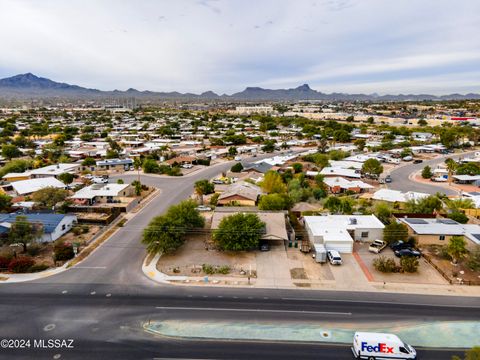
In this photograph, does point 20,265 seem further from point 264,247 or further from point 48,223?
point 264,247

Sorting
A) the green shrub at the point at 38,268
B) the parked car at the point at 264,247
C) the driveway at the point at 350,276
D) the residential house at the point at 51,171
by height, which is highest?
the residential house at the point at 51,171

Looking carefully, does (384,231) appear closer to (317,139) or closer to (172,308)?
(172,308)

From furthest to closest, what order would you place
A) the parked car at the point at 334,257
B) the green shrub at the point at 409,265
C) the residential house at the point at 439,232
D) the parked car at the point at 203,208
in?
the parked car at the point at 203,208
the residential house at the point at 439,232
the parked car at the point at 334,257
the green shrub at the point at 409,265

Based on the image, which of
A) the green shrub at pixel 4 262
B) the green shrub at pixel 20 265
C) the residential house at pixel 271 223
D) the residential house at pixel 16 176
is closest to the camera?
the green shrub at pixel 20 265

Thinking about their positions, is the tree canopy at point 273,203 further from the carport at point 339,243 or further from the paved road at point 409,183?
the paved road at point 409,183

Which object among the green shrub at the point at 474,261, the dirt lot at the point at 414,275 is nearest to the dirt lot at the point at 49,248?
the dirt lot at the point at 414,275

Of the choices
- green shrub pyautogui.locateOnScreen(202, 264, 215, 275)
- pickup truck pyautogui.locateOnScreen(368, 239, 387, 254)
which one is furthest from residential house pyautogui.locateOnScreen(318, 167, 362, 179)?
green shrub pyautogui.locateOnScreen(202, 264, 215, 275)
